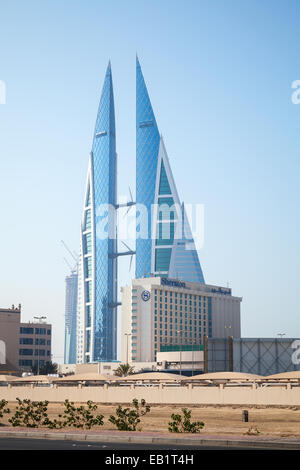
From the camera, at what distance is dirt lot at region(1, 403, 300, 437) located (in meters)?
45.7

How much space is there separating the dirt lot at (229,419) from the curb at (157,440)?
6.50m

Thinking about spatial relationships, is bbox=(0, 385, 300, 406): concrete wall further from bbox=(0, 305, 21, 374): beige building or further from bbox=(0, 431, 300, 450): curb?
bbox=(0, 305, 21, 374): beige building

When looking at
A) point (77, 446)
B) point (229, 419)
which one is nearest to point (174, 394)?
point (229, 419)

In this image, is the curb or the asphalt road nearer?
the asphalt road

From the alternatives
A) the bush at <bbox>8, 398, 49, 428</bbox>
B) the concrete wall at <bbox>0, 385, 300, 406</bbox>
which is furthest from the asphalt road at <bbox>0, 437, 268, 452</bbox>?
the concrete wall at <bbox>0, 385, 300, 406</bbox>

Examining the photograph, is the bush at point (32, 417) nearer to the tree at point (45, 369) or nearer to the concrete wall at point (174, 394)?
the concrete wall at point (174, 394)

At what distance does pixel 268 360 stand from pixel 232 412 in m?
102

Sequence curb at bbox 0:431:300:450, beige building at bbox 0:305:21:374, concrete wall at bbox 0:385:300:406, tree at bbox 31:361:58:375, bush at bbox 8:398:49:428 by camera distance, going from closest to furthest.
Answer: curb at bbox 0:431:300:450 → bush at bbox 8:398:49:428 → concrete wall at bbox 0:385:300:406 → beige building at bbox 0:305:21:374 → tree at bbox 31:361:58:375

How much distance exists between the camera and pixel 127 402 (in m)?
80.8

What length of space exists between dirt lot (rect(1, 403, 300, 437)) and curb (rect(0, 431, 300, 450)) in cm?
650

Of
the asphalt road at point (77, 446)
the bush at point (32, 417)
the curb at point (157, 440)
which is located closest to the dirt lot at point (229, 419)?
the bush at point (32, 417)

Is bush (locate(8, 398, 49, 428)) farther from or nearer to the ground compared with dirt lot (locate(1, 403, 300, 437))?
farther from the ground
